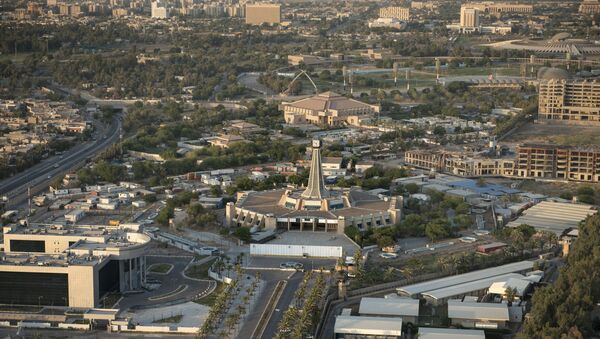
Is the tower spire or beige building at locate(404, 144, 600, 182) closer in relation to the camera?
the tower spire

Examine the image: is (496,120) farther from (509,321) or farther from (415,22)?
(415,22)

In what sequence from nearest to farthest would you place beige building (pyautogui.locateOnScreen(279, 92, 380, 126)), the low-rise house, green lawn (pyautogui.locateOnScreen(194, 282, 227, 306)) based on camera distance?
the low-rise house
green lawn (pyautogui.locateOnScreen(194, 282, 227, 306))
beige building (pyautogui.locateOnScreen(279, 92, 380, 126))

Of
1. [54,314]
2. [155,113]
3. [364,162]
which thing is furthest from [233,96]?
[54,314]

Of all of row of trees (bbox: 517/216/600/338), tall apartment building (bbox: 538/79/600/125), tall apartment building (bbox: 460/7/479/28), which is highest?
tall apartment building (bbox: 460/7/479/28)

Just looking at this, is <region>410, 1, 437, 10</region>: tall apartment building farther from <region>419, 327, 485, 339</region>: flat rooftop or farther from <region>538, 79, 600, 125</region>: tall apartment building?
<region>419, 327, 485, 339</region>: flat rooftop

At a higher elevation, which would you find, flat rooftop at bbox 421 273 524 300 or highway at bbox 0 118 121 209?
highway at bbox 0 118 121 209

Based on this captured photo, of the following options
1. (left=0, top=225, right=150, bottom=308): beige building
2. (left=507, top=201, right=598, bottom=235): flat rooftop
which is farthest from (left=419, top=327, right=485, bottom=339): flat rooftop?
(left=507, top=201, right=598, bottom=235): flat rooftop

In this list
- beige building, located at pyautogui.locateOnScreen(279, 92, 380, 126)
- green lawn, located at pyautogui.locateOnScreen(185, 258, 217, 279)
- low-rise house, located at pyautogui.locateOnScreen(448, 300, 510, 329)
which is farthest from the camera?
beige building, located at pyautogui.locateOnScreen(279, 92, 380, 126)
